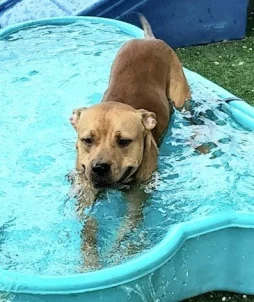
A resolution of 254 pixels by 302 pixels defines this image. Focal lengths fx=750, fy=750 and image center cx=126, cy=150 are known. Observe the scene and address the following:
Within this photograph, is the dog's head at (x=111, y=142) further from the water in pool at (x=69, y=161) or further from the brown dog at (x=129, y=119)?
the water in pool at (x=69, y=161)

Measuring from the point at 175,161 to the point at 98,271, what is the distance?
1774 millimetres

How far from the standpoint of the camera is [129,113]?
470 cm

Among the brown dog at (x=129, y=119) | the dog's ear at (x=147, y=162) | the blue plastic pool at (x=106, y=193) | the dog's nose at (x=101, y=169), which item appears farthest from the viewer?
the dog's ear at (x=147, y=162)

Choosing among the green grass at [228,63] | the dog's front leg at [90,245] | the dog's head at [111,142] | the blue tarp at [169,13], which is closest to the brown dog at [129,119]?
the dog's head at [111,142]

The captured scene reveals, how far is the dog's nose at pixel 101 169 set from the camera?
14.3ft

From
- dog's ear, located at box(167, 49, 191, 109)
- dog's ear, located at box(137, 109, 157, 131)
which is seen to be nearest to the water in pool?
dog's ear, located at box(167, 49, 191, 109)

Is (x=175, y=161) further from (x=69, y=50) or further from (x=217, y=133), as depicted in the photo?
(x=69, y=50)

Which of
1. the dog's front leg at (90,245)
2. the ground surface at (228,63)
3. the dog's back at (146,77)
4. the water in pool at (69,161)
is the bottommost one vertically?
the ground surface at (228,63)

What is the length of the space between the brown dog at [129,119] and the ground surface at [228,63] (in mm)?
1444

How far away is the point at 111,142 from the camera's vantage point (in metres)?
4.50

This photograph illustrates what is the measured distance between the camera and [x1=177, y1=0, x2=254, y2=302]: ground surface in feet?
23.8

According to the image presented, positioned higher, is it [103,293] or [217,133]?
[103,293]

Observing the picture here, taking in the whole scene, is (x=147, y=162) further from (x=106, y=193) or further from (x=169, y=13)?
(x=169, y=13)

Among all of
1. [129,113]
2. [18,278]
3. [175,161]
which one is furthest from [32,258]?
[175,161]
